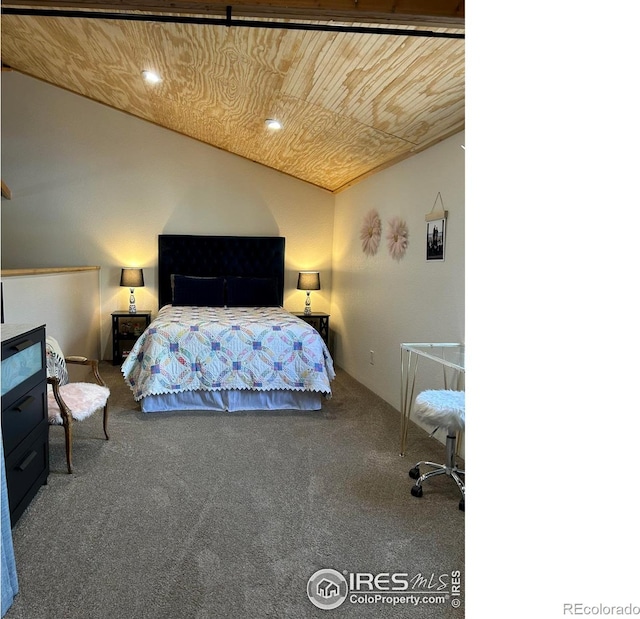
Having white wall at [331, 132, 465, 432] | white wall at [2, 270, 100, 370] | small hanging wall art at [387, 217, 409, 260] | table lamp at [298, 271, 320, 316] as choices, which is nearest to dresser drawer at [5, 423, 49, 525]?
white wall at [2, 270, 100, 370]

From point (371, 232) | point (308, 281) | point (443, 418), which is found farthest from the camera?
point (308, 281)

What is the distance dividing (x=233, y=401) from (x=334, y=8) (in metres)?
2.96

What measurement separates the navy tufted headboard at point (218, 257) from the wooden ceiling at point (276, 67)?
3.64ft

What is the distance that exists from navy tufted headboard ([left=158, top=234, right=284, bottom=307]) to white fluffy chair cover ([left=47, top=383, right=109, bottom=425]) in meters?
2.77

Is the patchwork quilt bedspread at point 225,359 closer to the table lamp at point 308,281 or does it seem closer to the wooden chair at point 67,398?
the wooden chair at point 67,398

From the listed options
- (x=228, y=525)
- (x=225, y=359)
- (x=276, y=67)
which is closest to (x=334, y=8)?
(x=276, y=67)

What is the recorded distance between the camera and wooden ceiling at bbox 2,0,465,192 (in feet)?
7.25

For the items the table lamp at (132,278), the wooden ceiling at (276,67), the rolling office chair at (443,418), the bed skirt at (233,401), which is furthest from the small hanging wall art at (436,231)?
the table lamp at (132,278)

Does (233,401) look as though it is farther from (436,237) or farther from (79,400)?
(436,237)

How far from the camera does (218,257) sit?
582cm

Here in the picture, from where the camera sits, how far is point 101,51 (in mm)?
3781

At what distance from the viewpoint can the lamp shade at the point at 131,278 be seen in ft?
17.9

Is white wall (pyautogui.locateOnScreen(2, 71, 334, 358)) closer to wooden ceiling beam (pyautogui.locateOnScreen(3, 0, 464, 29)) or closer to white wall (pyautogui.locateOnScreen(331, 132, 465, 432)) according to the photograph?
white wall (pyautogui.locateOnScreen(331, 132, 465, 432))

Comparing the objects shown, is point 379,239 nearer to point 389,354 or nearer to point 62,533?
point 389,354
